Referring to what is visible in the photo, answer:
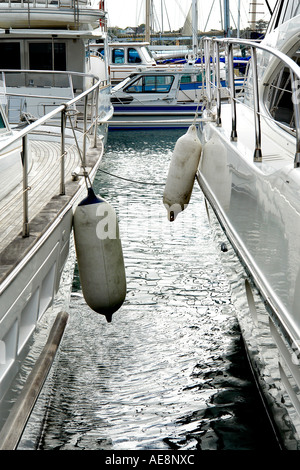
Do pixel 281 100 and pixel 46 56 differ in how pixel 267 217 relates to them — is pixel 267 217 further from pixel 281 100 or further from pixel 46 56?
pixel 46 56

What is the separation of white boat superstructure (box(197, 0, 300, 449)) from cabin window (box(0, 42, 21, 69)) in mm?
8940

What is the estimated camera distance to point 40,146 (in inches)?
299

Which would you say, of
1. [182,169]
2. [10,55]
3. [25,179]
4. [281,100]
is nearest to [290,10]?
[281,100]

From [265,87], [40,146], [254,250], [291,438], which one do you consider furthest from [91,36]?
[291,438]

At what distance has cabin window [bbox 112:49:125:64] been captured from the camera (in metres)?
24.3

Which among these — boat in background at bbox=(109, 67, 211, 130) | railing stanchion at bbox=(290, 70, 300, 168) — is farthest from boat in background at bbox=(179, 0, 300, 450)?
boat in background at bbox=(109, 67, 211, 130)

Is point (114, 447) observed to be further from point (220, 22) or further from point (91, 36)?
point (220, 22)

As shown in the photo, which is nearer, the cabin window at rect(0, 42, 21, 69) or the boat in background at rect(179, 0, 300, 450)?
the boat in background at rect(179, 0, 300, 450)

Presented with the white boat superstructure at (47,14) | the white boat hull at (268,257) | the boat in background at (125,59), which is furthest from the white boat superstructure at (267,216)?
the boat in background at (125,59)

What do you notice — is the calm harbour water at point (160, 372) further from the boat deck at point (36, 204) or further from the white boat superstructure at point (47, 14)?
the white boat superstructure at point (47, 14)

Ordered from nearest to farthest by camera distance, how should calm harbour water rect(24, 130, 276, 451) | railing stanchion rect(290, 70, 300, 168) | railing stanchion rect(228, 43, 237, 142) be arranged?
railing stanchion rect(290, 70, 300, 168), calm harbour water rect(24, 130, 276, 451), railing stanchion rect(228, 43, 237, 142)

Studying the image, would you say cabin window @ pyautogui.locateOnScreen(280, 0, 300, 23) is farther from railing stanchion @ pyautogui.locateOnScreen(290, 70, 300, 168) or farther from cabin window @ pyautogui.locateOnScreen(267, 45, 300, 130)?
railing stanchion @ pyautogui.locateOnScreen(290, 70, 300, 168)

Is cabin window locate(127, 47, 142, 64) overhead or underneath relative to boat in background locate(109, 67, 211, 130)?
overhead

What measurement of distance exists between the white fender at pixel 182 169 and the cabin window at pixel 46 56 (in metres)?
8.43
